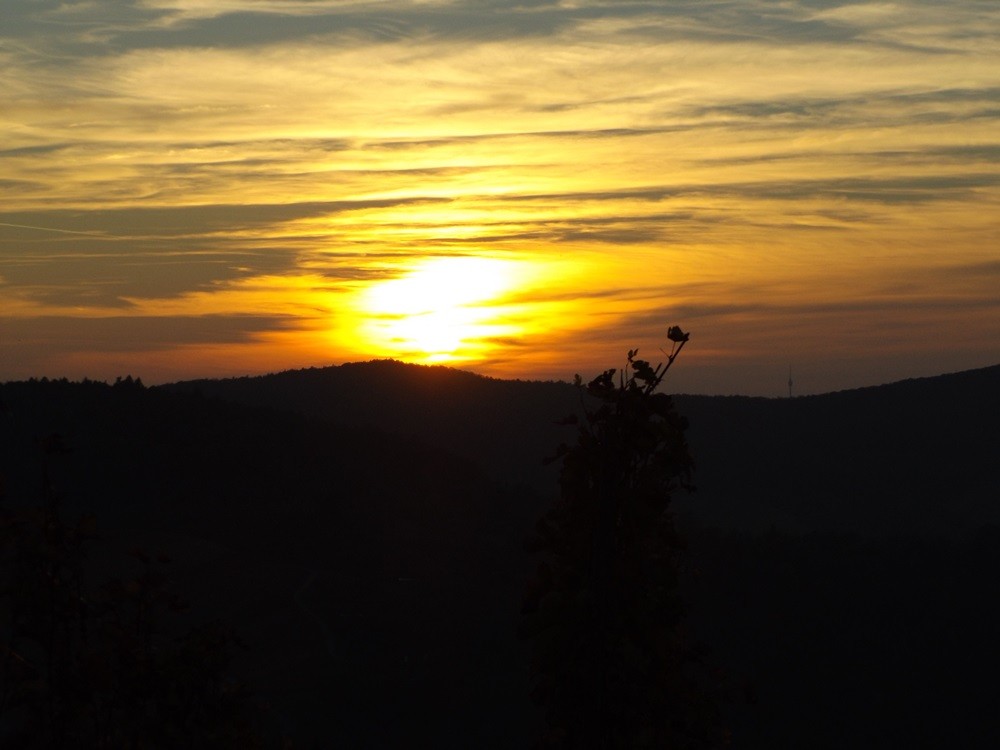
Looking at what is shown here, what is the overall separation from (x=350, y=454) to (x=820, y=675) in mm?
30421

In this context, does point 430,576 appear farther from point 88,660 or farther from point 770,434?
point 770,434

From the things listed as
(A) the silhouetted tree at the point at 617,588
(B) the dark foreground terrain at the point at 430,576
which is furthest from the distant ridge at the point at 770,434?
(A) the silhouetted tree at the point at 617,588

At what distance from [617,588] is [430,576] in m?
47.4

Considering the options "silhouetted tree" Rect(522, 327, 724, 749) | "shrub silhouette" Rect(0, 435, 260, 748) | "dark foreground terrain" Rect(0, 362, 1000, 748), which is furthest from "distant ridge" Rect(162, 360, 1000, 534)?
"shrub silhouette" Rect(0, 435, 260, 748)

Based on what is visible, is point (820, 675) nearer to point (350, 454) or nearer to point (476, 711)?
point (476, 711)

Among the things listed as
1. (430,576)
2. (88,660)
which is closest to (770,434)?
(430,576)

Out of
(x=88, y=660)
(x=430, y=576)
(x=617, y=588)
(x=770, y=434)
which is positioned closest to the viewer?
(x=88, y=660)

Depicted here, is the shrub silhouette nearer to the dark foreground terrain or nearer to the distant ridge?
the dark foreground terrain

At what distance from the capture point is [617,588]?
888 centimetres

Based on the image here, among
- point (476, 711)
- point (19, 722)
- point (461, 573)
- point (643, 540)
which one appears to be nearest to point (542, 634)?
point (643, 540)

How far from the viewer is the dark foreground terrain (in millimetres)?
43594

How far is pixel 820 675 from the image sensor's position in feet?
165

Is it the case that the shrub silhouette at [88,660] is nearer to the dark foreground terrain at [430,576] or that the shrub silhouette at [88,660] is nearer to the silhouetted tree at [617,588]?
the silhouetted tree at [617,588]

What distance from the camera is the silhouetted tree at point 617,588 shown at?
28.6 feet
